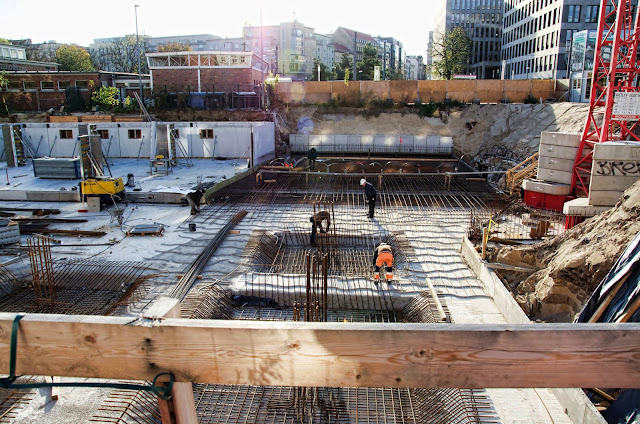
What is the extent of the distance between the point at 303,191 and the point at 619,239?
12.1 meters

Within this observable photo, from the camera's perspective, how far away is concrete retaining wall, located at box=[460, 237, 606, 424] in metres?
5.37

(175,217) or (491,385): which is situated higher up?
(491,385)

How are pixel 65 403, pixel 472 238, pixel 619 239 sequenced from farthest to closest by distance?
pixel 472 238, pixel 619 239, pixel 65 403

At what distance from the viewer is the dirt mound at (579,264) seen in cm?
727

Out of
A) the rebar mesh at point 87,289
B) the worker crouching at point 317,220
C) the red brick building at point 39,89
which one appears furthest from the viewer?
the red brick building at point 39,89

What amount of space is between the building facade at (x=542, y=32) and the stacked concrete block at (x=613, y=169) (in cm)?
2918

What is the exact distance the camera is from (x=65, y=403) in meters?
6.00

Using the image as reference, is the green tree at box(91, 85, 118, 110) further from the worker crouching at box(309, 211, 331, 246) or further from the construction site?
the worker crouching at box(309, 211, 331, 246)

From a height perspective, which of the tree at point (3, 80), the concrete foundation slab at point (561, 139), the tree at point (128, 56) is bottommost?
the concrete foundation slab at point (561, 139)

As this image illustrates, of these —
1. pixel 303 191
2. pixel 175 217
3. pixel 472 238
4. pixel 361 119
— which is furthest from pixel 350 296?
pixel 361 119

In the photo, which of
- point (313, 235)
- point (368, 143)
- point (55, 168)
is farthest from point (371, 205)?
point (368, 143)

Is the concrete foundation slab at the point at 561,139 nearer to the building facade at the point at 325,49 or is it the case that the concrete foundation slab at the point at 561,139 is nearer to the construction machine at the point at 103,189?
the construction machine at the point at 103,189

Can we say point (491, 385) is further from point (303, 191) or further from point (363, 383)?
point (303, 191)

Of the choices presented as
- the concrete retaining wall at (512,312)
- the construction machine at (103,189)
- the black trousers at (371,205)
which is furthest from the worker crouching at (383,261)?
the construction machine at (103,189)
